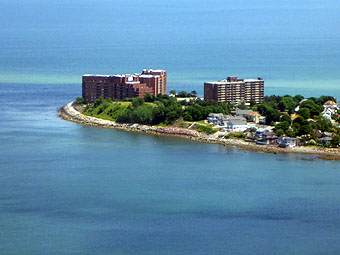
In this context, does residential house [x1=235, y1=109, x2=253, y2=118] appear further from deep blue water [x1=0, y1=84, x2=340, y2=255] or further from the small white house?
deep blue water [x1=0, y1=84, x2=340, y2=255]

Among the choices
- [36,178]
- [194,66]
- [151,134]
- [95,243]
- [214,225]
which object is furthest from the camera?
[194,66]

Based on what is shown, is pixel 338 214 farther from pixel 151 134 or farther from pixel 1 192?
pixel 151 134

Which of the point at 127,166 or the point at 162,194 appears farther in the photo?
the point at 127,166

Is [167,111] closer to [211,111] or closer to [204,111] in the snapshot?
[204,111]

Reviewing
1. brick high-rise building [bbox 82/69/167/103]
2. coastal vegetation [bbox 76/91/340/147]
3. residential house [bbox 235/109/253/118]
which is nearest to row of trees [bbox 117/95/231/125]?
coastal vegetation [bbox 76/91/340/147]

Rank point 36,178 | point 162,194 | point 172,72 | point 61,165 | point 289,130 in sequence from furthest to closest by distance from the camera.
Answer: point 172,72
point 289,130
point 61,165
point 36,178
point 162,194

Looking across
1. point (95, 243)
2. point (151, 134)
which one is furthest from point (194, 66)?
point (95, 243)
